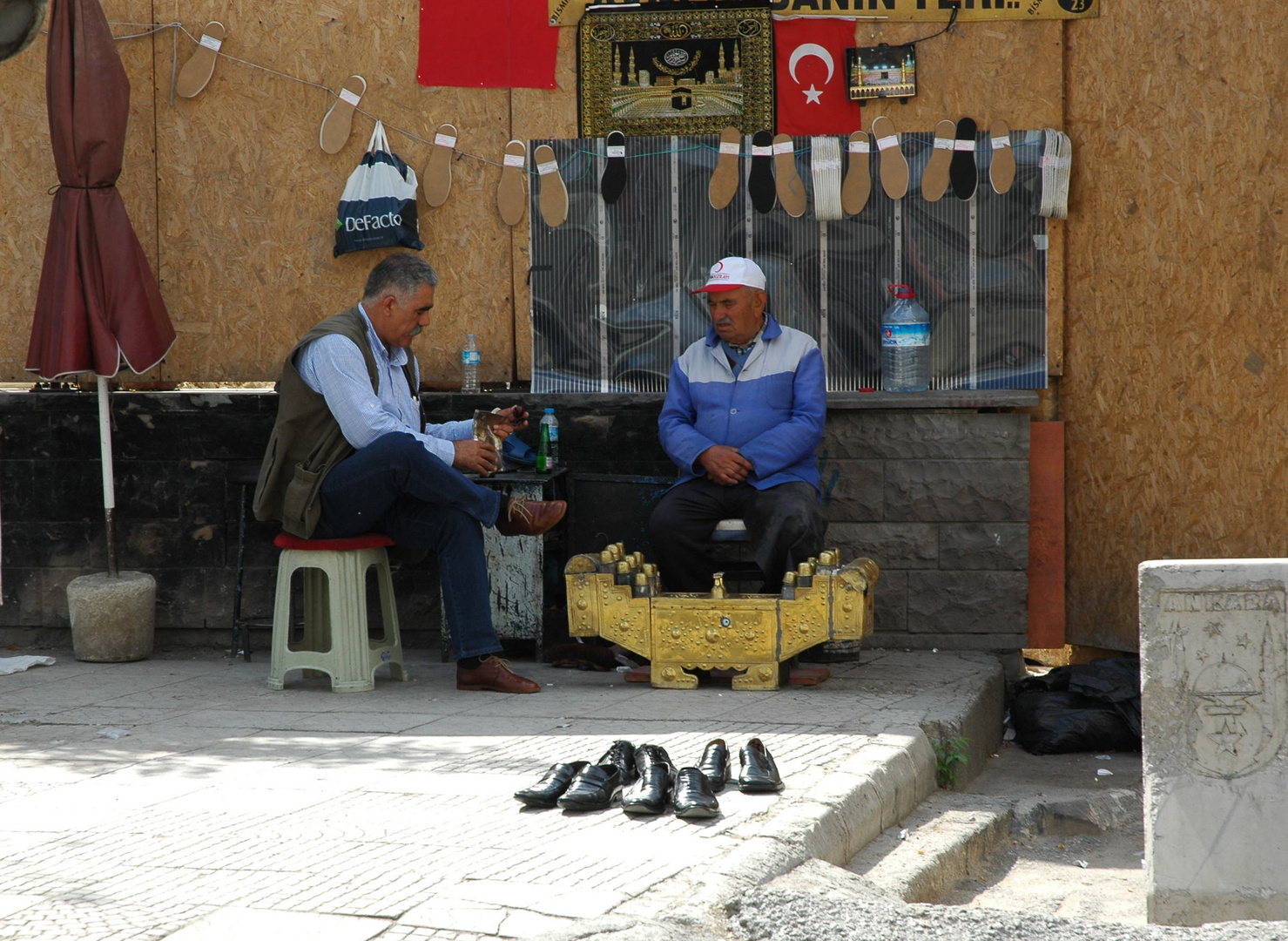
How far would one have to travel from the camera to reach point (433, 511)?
18.5 feet

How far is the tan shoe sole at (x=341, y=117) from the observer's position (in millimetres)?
6926

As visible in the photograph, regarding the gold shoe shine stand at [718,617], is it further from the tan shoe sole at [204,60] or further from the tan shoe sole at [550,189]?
the tan shoe sole at [204,60]

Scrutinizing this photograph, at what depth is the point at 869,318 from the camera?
22.4 feet

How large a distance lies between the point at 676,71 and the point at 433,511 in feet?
8.65

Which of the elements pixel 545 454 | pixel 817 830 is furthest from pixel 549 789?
pixel 545 454

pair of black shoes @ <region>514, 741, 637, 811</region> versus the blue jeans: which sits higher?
the blue jeans

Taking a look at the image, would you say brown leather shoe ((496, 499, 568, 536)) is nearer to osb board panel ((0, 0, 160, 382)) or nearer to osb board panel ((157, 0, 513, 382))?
osb board panel ((157, 0, 513, 382))

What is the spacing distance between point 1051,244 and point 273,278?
392 centimetres

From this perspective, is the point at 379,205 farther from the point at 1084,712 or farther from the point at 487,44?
the point at 1084,712

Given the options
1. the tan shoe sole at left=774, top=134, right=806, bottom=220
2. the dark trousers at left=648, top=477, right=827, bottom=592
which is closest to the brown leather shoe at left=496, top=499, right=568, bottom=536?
the dark trousers at left=648, top=477, right=827, bottom=592

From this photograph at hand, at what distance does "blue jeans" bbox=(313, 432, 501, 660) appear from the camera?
215 inches

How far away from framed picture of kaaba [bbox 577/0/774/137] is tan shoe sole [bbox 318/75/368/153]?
1.14 m

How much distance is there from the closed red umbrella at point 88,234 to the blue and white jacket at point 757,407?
2449 mm

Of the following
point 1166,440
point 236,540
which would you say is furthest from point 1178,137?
point 236,540
